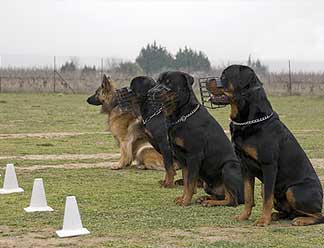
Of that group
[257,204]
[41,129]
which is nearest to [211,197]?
[257,204]

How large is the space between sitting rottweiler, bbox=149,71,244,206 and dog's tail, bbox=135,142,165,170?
139 inches

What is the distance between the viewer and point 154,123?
11.1m

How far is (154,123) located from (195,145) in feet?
6.97

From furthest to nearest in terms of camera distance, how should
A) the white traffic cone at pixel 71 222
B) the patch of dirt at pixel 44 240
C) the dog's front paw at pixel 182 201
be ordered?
the dog's front paw at pixel 182 201 → the white traffic cone at pixel 71 222 → the patch of dirt at pixel 44 240

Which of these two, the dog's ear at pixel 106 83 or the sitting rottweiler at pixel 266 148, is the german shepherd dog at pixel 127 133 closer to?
the dog's ear at pixel 106 83

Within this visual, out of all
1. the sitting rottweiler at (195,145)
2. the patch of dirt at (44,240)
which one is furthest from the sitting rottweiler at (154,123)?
the patch of dirt at (44,240)

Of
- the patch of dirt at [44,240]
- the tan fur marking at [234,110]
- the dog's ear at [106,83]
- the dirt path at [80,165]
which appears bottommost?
the dirt path at [80,165]

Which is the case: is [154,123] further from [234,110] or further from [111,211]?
[234,110]

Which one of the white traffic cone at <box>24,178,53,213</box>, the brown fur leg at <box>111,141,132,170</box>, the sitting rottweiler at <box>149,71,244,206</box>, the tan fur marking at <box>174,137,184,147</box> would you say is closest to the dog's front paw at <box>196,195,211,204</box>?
the sitting rottweiler at <box>149,71,244,206</box>

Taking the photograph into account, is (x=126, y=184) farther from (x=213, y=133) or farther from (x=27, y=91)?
(x=27, y=91)

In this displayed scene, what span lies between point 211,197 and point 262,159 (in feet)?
6.27

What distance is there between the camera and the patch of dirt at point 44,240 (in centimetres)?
671

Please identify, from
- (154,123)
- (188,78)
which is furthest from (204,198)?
(154,123)

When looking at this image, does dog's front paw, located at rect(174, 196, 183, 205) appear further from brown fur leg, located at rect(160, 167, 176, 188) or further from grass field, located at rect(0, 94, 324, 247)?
brown fur leg, located at rect(160, 167, 176, 188)
